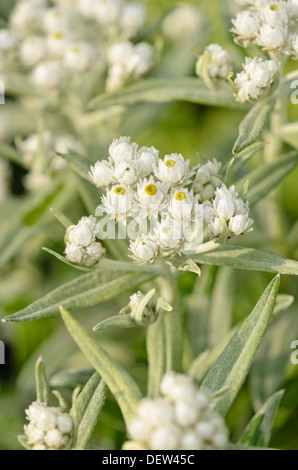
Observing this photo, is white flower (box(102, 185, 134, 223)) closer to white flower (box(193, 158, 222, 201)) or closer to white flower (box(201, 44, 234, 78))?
white flower (box(193, 158, 222, 201))

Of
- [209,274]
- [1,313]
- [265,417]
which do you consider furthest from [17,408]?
[265,417]

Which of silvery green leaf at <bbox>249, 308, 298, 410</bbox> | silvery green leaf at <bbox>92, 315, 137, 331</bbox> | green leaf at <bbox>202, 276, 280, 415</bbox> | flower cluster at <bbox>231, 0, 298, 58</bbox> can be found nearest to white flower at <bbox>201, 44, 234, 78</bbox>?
flower cluster at <bbox>231, 0, 298, 58</bbox>

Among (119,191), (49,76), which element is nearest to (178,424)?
(119,191)

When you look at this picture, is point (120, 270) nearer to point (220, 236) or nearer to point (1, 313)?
point (220, 236)

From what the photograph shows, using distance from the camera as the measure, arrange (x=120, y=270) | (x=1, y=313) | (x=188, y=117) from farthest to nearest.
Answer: (x=188, y=117)
(x=1, y=313)
(x=120, y=270)

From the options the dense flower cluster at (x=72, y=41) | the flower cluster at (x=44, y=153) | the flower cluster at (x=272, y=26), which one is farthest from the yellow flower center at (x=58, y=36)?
the flower cluster at (x=272, y=26)
